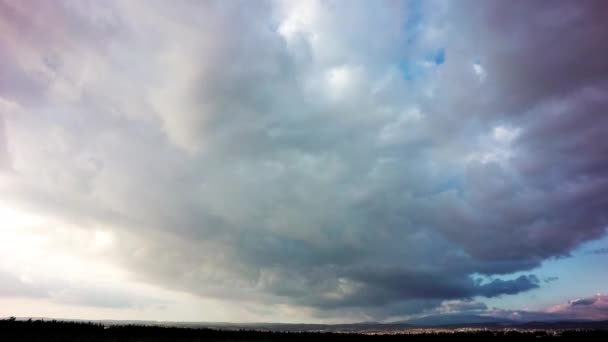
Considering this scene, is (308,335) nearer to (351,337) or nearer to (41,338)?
(351,337)

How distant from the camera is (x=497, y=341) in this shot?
9656cm

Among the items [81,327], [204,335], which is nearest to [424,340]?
[204,335]

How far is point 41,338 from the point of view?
68625mm

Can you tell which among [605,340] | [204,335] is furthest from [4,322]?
[605,340]

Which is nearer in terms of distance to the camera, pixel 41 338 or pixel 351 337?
pixel 41 338

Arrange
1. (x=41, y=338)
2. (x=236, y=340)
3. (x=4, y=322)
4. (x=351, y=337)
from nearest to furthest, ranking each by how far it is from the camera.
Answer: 1. (x=41, y=338)
2. (x=4, y=322)
3. (x=236, y=340)
4. (x=351, y=337)

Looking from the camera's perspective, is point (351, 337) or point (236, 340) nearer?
point (236, 340)

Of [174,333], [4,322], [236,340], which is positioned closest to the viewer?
[4,322]

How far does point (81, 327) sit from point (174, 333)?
67.8ft

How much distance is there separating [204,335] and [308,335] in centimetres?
2720

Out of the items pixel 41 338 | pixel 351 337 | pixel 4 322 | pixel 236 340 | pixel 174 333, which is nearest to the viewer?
pixel 41 338

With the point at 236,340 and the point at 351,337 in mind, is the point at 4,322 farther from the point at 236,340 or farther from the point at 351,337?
the point at 351,337

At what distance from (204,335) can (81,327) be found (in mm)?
28079

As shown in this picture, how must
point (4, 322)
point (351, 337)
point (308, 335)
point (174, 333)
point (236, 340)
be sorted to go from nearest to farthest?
1. point (4, 322)
2. point (236, 340)
3. point (174, 333)
4. point (308, 335)
5. point (351, 337)
